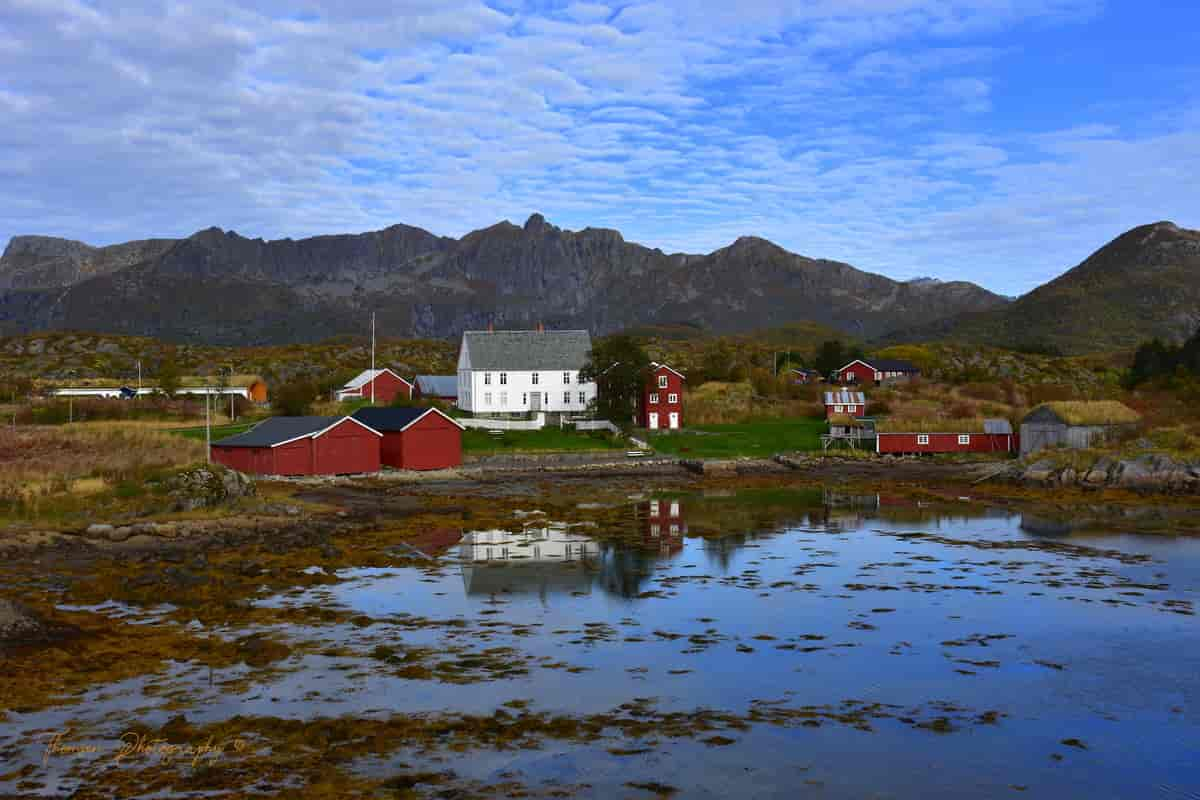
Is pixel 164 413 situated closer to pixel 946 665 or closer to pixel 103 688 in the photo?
pixel 103 688

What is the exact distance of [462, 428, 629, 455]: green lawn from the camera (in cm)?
5769

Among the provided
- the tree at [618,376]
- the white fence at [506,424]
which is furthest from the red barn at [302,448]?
the tree at [618,376]

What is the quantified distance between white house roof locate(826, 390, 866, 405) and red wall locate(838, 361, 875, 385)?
961 inches

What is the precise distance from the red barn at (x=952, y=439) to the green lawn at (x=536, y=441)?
1662cm

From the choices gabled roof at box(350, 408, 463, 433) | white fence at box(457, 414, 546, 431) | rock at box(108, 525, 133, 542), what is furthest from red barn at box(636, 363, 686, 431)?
rock at box(108, 525, 133, 542)

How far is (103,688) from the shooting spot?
17375mm

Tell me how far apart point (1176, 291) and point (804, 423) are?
13178 centimetres

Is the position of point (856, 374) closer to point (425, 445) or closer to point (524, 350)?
point (524, 350)

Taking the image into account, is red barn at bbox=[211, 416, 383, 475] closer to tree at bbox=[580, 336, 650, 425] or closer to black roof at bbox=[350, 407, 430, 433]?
black roof at bbox=[350, 407, 430, 433]

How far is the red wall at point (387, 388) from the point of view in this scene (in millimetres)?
79500

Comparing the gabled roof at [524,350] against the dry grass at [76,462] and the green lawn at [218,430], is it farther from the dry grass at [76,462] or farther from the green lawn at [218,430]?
the dry grass at [76,462]

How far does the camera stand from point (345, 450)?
48.4 meters

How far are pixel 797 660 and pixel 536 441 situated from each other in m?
40.9

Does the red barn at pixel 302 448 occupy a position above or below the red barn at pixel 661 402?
below
